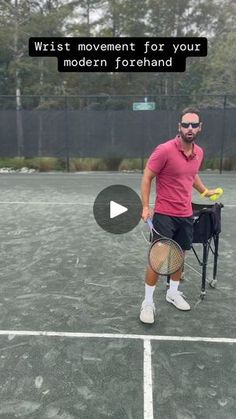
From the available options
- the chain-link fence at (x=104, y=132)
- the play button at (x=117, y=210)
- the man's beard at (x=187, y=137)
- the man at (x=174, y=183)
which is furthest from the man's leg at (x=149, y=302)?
the chain-link fence at (x=104, y=132)

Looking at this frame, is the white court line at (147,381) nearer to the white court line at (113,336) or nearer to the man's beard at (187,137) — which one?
the white court line at (113,336)

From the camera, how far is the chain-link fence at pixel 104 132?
14.7m

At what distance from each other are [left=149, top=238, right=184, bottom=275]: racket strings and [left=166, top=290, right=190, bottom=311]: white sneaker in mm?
601

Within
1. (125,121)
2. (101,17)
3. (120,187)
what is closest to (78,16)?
(101,17)

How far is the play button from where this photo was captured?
7.36m

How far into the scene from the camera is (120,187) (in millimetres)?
11984

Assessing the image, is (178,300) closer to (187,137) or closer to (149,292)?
(149,292)

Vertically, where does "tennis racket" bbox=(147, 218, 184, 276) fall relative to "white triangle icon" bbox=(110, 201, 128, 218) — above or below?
above

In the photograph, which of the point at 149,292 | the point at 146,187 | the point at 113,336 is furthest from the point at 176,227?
the point at 113,336

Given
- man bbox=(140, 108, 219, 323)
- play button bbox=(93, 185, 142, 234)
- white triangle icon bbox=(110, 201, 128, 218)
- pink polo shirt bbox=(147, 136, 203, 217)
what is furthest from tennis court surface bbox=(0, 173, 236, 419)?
white triangle icon bbox=(110, 201, 128, 218)

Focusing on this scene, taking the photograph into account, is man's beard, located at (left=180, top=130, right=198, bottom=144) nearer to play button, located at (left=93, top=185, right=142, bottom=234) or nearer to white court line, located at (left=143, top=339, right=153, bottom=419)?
white court line, located at (left=143, top=339, right=153, bottom=419)

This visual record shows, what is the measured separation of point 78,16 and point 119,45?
13.4 metres

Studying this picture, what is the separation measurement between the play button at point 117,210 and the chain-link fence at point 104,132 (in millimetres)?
3964

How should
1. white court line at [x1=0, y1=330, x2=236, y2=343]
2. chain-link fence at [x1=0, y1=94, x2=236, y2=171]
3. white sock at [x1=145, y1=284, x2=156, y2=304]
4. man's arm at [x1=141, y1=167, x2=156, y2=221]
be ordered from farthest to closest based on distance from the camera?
chain-link fence at [x1=0, y1=94, x2=236, y2=171]
white sock at [x1=145, y1=284, x2=156, y2=304]
man's arm at [x1=141, y1=167, x2=156, y2=221]
white court line at [x1=0, y1=330, x2=236, y2=343]
